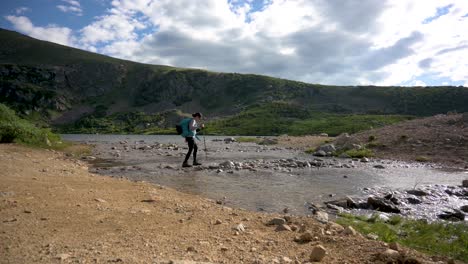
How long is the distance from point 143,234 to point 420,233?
7431 mm

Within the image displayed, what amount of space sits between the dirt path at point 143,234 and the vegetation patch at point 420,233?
1.36 m

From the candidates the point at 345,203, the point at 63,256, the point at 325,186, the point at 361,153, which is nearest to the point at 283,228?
the point at 63,256

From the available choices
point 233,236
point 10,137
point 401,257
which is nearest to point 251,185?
point 233,236

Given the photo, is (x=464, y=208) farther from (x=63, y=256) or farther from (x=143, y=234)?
(x=63, y=256)

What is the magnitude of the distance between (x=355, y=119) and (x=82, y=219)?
14743 centimetres

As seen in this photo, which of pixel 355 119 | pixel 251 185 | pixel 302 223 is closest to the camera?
pixel 302 223

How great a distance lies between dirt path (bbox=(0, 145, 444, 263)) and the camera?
18.7 feet

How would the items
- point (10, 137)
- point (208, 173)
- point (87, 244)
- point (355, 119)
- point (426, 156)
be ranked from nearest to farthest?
point (87, 244), point (208, 173), point (10, 137), point (426, 156), point (355, 119)

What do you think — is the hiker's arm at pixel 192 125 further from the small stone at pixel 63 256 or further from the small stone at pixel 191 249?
the small stone at pixel 63 256

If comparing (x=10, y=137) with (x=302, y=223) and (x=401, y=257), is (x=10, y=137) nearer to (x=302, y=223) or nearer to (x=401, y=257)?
(x=302, y=223)

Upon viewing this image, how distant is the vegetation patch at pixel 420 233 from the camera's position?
309 inches

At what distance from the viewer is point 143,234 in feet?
22.4

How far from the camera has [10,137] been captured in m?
27.3

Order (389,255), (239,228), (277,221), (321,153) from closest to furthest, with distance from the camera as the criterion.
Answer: (389,255)
(239,228)
(277,221)
(321,153)
